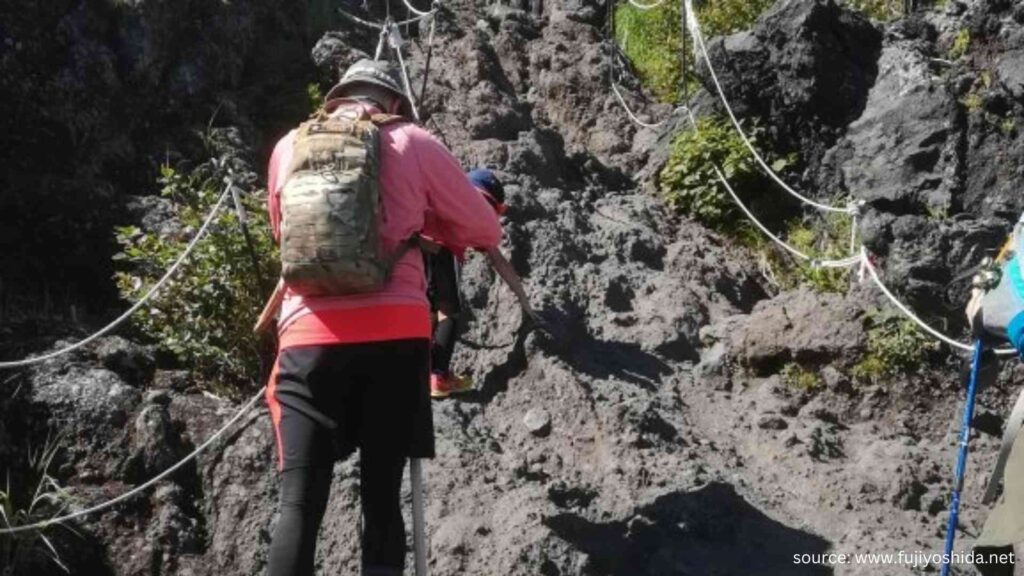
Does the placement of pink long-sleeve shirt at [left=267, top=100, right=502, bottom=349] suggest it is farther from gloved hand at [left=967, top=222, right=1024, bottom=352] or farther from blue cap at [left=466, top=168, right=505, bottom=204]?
blue cap at [left=466, top=168, right=505, bottom=204]

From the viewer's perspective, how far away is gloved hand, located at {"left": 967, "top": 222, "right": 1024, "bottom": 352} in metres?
3.46

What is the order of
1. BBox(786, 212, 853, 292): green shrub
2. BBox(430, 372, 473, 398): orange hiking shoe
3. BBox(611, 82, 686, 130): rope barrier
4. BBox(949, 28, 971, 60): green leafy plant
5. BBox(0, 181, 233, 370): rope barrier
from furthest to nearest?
BBox(611, 82, 686, 130): rope barrier
BBox(949, 28, 971, 60): green leafy plant
BBox(786, 212, 853, 292): green shrub
BBox(430, 372, 473, 398): orange hiking shoe
BBox(0, 181, 233, 370): rope barrier

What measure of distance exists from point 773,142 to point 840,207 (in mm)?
905

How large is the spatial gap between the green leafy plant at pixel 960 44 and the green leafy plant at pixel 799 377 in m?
2.44

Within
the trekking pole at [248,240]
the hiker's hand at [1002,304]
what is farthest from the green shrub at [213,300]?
the hiker's hand at [1002,304]

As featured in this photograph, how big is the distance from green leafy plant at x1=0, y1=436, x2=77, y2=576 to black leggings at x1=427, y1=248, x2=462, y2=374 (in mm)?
1731

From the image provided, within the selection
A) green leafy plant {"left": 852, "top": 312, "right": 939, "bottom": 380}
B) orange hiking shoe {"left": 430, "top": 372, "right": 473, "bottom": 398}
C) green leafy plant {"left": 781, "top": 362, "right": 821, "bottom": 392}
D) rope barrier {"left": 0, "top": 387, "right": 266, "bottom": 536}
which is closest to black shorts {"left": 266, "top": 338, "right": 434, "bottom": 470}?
rope barrier {"left": 0, "top": 387, "right": 266, "bottom": 536}

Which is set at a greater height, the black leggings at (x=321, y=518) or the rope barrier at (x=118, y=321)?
the rope barrier at (x=118, y=321)

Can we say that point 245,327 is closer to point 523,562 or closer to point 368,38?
point 523,562

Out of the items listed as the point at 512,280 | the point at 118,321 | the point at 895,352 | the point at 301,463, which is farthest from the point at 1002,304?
the point at 118,321

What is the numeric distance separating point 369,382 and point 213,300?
252 centimetres

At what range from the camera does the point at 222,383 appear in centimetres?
592

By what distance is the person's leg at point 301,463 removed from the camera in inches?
138

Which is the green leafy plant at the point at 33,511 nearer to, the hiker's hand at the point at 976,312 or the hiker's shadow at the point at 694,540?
the hiker's shadow at the point at 694,540
